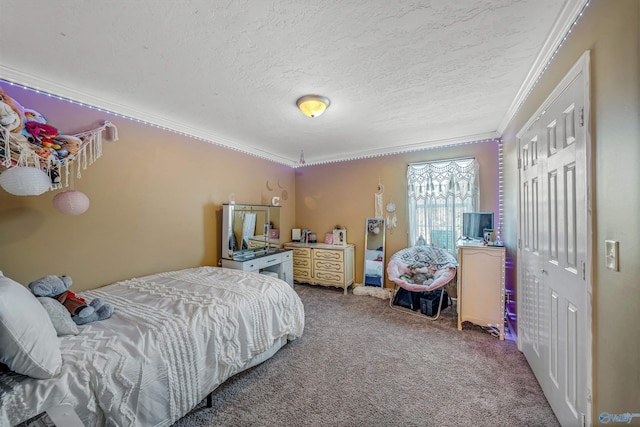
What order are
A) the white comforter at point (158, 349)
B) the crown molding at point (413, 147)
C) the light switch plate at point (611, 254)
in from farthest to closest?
the crown molding at point (413, 147), the white comforter at point (158, 349), the light switch plate at point (611, 254)

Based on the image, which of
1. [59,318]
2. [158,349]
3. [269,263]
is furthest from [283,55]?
[269,263]

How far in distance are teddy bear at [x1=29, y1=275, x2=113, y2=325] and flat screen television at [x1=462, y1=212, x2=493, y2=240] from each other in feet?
12.9

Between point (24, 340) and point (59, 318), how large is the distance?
1.34 feet

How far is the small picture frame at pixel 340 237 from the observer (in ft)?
15.3

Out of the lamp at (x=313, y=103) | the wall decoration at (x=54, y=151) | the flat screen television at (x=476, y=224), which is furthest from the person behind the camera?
the flat screen television at (x=476, y=224)

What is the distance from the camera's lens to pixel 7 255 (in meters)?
1.96

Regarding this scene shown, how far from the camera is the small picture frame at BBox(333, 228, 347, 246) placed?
183 inches

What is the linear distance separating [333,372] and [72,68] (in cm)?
333

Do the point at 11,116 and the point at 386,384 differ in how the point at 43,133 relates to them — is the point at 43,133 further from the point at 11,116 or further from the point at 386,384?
the point at 386,384

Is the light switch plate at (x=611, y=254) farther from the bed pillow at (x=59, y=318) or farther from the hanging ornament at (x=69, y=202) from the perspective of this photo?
the hanging ornament at (x=69, y=202)

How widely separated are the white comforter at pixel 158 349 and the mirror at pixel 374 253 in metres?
2.12

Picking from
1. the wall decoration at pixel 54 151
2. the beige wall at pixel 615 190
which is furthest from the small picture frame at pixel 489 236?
the wall decoration at pixel 54 151

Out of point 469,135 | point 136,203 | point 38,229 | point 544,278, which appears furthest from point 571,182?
point 38,229

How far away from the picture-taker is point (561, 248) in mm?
1528
